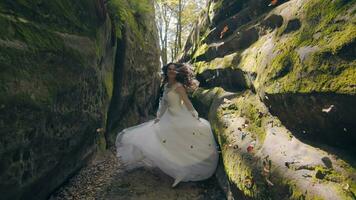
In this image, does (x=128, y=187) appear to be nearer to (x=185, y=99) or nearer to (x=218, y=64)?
(x=185, y=99)

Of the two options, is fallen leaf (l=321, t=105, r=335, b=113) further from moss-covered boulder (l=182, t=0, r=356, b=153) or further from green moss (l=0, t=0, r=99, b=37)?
green moss (l=0, t=0, r=99, b=37)

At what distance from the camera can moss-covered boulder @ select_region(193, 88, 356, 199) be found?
3619 mm

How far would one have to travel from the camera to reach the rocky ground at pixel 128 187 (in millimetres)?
6094

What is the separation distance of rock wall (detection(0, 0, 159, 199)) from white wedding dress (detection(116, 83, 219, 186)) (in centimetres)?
103

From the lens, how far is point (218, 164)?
706 cm

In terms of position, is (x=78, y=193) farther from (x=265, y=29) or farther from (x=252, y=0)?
(x=252, y=0)

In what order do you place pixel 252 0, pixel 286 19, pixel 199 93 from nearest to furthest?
pixel 286 19 < pixel 252 0 < pixel 199 93

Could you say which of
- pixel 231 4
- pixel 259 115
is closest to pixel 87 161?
Result: pixel 259 115

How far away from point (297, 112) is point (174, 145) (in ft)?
10.2

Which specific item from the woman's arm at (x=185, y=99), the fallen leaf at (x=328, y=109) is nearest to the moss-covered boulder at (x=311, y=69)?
the fallen leaf at (x=328, y=109)

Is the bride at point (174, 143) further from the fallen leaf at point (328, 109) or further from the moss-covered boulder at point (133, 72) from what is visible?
the fallen leaf at point (328, 109)

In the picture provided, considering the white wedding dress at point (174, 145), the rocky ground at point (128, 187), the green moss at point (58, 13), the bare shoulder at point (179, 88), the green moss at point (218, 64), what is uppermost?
the green moss at point (58, 13)

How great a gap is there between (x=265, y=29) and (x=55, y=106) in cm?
545

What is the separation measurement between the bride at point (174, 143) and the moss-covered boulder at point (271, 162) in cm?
51
